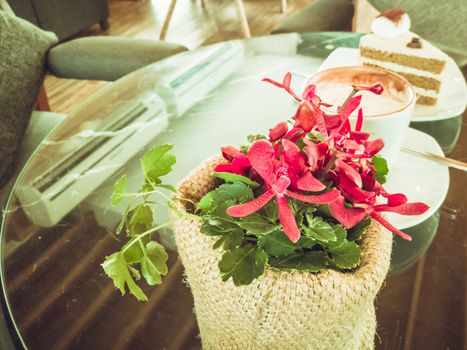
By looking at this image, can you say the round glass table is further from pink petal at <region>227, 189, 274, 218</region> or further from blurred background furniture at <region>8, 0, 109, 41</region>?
blurred background furniture at <region>8, 0, 109, 41</region>

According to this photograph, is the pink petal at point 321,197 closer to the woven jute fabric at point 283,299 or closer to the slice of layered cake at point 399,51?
the woven jute fabric at point 283,299

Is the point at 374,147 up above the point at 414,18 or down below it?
above

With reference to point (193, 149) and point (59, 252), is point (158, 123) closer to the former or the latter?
point (193, 149)

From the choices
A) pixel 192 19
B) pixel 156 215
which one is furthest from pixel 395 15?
pixel 192 19

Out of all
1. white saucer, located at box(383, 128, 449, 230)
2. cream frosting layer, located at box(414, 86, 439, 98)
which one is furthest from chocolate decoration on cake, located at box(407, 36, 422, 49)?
white saucer, located at box(383, 128, 449, 230)

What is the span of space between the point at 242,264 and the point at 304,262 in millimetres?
44

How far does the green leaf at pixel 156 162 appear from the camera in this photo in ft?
1.17

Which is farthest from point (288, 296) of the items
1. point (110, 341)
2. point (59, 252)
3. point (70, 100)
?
point (70, 100)

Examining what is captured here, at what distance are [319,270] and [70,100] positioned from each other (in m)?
2.19

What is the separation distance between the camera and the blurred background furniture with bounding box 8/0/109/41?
8.22 ft

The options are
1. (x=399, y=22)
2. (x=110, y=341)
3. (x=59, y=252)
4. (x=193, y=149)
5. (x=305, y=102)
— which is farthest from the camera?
(x=399, y=22)

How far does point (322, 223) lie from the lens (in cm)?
30

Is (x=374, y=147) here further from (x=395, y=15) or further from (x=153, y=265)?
(x=395, y=15)

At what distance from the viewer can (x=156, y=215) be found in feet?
2.05
